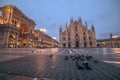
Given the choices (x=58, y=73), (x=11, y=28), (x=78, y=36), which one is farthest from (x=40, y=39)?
(x=58, y=73)

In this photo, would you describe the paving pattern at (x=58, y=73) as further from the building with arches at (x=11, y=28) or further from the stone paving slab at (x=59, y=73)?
the building with arches at (x=11, y=28)

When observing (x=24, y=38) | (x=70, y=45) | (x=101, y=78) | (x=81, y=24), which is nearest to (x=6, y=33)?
(x=24, y=38)

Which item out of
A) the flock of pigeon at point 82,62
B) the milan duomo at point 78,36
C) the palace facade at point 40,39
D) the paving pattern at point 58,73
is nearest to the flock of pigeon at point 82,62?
the flock of pigeon at point 82,62

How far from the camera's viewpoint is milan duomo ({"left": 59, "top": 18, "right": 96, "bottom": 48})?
52.7m

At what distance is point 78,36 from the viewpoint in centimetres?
5481

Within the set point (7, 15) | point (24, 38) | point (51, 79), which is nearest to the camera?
point (51, 79)

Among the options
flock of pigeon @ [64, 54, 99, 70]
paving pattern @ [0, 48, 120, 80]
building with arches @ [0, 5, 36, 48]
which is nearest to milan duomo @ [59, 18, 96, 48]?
building with arches @ [0, 5, 36, 48]

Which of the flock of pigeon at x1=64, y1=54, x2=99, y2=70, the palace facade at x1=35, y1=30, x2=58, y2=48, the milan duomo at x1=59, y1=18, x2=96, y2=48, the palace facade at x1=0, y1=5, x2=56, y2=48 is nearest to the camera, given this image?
the flock of pigeon at x1=64, y1=54, x2=99, y2=70

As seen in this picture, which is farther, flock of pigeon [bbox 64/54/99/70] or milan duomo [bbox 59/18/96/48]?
milan duomo [bbox 59/18/96/48]

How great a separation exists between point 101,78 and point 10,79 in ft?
11.0

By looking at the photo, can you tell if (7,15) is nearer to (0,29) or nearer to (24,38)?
(0,29)

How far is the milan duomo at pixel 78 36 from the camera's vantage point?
173ft

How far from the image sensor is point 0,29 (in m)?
28.6

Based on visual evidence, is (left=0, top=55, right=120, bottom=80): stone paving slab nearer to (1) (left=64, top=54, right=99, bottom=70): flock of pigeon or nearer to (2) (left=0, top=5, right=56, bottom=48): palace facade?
(1) (left=64, top=54, right=99, bottom=70): flock of pigeon
